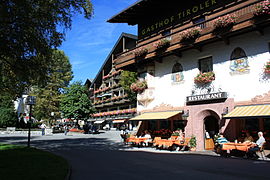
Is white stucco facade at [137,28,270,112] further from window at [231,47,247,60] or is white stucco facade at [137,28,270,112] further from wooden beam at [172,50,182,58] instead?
wooden beam at [172,50,182,58]

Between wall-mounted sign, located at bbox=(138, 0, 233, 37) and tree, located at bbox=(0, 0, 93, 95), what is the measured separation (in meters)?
7.66

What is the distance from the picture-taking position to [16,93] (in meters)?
17.9

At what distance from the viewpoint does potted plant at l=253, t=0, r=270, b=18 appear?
1280cm

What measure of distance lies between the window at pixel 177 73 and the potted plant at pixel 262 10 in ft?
22.4

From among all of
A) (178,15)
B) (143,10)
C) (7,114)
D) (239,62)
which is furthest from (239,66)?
(7,114)

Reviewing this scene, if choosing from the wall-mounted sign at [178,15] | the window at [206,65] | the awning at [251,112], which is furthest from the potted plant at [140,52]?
the awning at [251,112]

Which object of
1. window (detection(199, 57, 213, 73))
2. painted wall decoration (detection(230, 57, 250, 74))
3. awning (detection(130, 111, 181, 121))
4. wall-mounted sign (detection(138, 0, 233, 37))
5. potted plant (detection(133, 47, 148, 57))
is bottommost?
awning (detection(130, 111, 181, 121))

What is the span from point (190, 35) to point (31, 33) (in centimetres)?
985

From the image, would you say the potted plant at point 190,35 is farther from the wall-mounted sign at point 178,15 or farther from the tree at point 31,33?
the tree at point 31,33

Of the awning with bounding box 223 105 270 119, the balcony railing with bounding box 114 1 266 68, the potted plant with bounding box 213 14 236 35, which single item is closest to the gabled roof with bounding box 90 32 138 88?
the balcony railing with bounding box 114 1 266 68

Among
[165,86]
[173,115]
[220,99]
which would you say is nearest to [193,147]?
[173,115]

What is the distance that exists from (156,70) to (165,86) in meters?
1.85

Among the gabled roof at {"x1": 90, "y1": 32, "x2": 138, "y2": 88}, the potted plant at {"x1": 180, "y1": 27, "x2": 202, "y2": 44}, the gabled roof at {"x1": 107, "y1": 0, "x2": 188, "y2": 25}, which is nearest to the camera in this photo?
the potted plant at {"x1": 180, "y1": 27, "x2": 202, "y2": 44}

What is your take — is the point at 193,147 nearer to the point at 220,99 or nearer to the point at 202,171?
the point at 220,99
